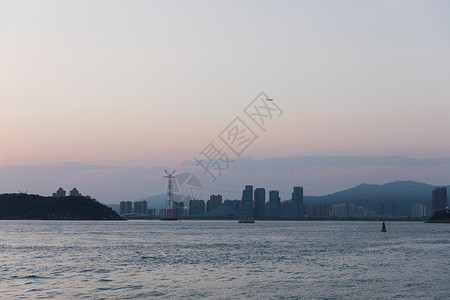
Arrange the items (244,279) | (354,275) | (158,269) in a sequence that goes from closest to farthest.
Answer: (244,279) < (354,275) < (158,269)

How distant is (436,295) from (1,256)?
221ft

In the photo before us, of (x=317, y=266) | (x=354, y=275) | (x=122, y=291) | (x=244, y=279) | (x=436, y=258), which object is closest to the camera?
(x=122, y=291)

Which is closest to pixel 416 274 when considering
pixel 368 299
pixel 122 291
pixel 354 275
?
pixel 354 275

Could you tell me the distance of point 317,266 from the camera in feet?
239

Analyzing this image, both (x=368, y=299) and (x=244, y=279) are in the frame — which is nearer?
(x=368, y=299)

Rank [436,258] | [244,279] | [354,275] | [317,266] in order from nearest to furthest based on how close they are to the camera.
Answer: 1. [244,279]
2. [354,275]
3. [317,266]
4. [436,258]

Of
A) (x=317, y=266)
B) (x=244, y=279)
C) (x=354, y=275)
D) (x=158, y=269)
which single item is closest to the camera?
(x=244, y=279)

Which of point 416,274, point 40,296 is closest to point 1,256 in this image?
point 40,296

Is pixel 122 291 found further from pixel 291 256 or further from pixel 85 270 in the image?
pixel 291 256

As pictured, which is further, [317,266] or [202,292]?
[317,266]

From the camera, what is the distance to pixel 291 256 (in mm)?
88312

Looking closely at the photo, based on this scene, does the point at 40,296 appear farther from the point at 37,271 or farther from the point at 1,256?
the point at 1,256

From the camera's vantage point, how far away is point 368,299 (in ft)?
151

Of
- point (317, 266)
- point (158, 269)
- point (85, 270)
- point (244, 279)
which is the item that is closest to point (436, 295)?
point (244, 279)
